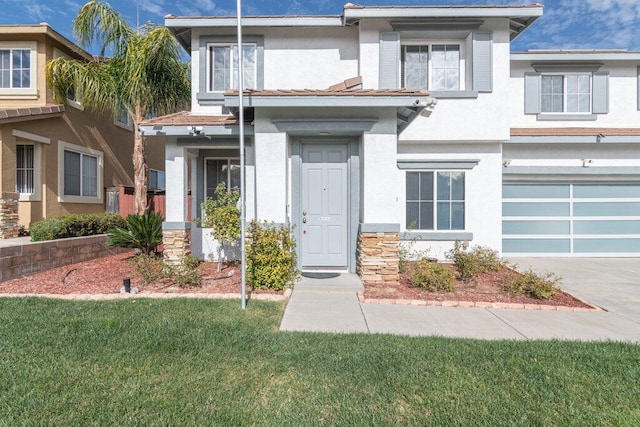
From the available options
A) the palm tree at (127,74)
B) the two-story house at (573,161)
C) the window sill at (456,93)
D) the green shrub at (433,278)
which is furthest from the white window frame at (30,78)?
the two-story house at (573,161)

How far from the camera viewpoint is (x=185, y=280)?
594 centimetres

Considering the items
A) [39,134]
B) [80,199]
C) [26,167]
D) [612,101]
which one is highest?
[612,101]

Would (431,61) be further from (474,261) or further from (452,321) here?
(452,321)

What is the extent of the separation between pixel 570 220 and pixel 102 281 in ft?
41.0

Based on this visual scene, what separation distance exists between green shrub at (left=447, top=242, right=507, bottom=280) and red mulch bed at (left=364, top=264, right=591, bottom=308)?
0.71 ft

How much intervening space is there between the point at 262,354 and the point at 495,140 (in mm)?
7893

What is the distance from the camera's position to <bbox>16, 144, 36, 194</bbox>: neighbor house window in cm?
1031

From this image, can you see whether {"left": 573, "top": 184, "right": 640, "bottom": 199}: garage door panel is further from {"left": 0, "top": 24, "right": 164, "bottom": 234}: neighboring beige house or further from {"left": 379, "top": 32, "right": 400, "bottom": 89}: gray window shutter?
{"left": 0, "top": 24, "right": 164, "bottom": 234}: neighboring beige house

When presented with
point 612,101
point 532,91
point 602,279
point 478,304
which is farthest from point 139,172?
point 612,101

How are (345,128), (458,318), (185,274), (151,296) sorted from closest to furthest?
1. (458,318)
2. (151,296)
3. (185,274)
4. (345,128)

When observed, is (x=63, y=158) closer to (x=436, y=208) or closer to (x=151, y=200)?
(x=151, y=200)

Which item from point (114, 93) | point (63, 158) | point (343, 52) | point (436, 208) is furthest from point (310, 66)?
point (63, 158)

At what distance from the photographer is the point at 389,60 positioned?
8109mm

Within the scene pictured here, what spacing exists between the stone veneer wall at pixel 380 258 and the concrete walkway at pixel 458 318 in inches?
15.7
